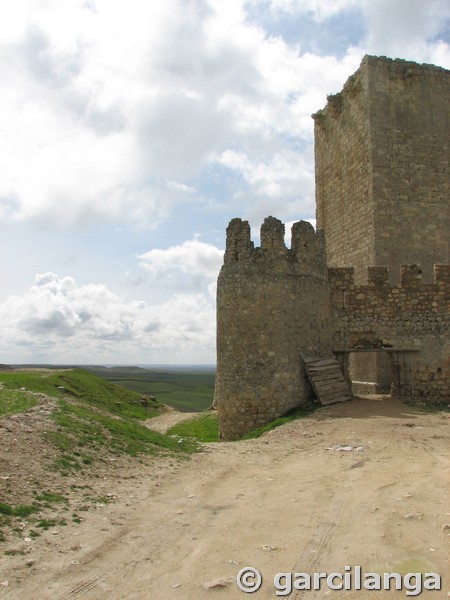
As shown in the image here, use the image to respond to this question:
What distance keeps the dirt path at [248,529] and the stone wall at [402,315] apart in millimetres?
7208

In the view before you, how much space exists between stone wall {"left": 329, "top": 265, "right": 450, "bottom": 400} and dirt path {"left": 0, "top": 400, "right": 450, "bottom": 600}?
7208 millimetres

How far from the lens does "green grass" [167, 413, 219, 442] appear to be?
1698 cm

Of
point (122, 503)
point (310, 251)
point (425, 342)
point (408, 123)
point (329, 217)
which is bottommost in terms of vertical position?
point (122, 503)

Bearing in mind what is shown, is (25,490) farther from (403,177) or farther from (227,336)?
(403,177)

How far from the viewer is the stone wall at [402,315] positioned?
17016mm

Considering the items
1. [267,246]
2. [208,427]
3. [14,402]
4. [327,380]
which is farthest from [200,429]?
[14,402]

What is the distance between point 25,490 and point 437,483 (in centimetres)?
587

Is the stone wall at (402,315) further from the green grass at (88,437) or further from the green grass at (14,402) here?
the green grass at (14,402)

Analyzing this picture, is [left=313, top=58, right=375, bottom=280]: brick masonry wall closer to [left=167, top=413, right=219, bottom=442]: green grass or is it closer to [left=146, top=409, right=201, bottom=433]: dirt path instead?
[left=167, top=413, right=219, bottom=442]: green grass

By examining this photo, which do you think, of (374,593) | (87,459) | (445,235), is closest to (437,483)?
(374,593)

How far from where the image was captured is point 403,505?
6.49 metres

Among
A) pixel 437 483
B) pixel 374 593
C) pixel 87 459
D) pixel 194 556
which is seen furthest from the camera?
pixel 87 459

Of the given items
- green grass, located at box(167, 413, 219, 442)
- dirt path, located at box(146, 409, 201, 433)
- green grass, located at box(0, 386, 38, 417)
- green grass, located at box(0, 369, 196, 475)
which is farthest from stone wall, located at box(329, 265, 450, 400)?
green grass, located at box(0, 386, 38, 417)

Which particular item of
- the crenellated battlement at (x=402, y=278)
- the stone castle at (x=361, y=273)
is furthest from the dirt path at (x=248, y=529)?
the crenellated battlement at (x=402, y=278)
